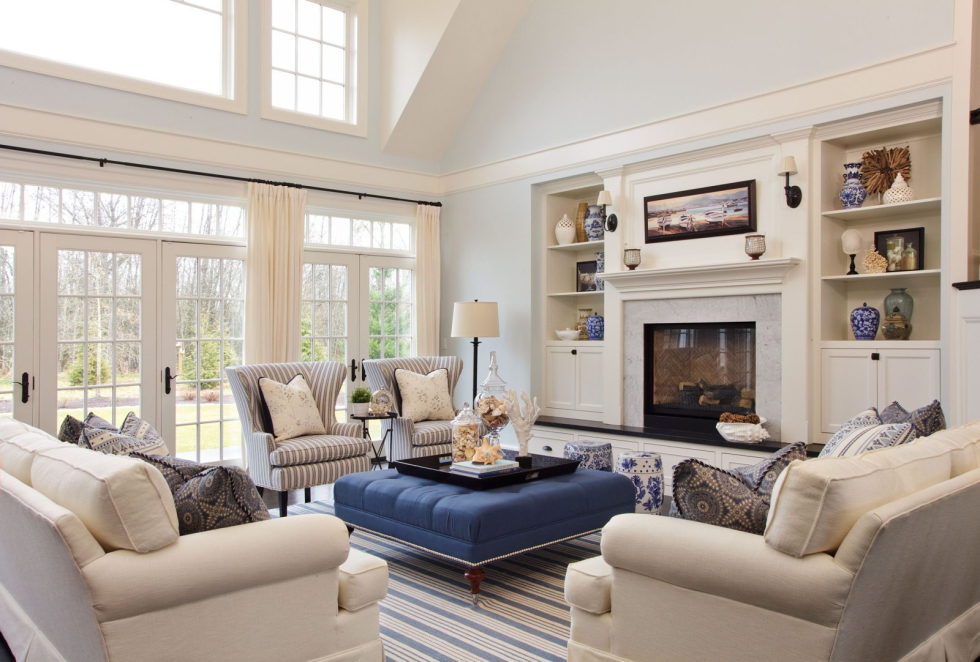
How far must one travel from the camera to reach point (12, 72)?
5473 mm

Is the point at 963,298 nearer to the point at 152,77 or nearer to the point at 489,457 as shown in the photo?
the point at 489,457

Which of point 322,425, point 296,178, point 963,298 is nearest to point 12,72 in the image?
point 296,178

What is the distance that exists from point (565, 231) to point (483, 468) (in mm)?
3533

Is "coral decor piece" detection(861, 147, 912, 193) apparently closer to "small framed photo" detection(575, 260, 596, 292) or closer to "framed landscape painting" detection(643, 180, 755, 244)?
"framed landscape painting" detection(643, 180, 755, 244)

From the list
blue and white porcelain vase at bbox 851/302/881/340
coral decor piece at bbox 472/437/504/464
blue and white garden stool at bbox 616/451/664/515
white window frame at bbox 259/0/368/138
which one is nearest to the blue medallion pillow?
coral decor piece at bbox 472/437/504/464

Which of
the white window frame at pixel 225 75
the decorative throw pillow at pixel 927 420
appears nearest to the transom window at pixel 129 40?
the white window frame at pixel 225 75

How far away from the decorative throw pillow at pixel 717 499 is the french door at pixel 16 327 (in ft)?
16.5

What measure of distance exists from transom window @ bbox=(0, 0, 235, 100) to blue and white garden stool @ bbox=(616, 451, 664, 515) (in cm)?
473

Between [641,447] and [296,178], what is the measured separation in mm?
3954

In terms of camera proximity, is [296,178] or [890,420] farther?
[296,178]

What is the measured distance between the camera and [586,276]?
7.20 metres

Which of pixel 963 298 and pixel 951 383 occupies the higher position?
pixel 963 298

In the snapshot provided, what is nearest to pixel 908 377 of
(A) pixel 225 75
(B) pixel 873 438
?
(B) pixel 873 438

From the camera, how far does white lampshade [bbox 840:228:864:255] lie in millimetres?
5215
